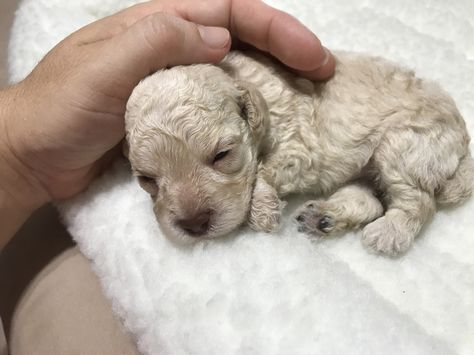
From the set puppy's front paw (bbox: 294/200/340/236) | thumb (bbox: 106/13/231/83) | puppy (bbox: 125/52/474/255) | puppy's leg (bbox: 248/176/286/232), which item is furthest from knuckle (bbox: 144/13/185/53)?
puppy's front paw (bbox: 294/200/340/236)

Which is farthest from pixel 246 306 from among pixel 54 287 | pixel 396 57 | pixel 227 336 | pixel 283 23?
pixel 396 57

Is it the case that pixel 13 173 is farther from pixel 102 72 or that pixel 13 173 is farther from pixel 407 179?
pixel 407 179

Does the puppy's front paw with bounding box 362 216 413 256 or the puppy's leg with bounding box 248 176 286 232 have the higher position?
the puppy's leg with bounding box 248 176 286 232

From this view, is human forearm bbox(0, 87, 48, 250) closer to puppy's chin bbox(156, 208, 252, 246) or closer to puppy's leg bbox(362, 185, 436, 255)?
puppy's chin bbox(156, 208, 252, 246)

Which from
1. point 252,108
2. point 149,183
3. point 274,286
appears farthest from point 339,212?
point 149,183

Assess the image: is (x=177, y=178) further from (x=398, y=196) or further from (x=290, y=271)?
(x=398, y=196)

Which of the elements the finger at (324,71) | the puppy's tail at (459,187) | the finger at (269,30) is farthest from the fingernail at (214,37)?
the puppy's tail at (459,187)

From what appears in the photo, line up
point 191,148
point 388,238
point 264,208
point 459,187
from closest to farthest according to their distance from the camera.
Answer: point 191,148
point 264,208
point 388,238
point 459,187

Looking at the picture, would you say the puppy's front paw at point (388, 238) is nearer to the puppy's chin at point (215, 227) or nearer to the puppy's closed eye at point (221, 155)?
the puppy's chin at point (215, 227)
